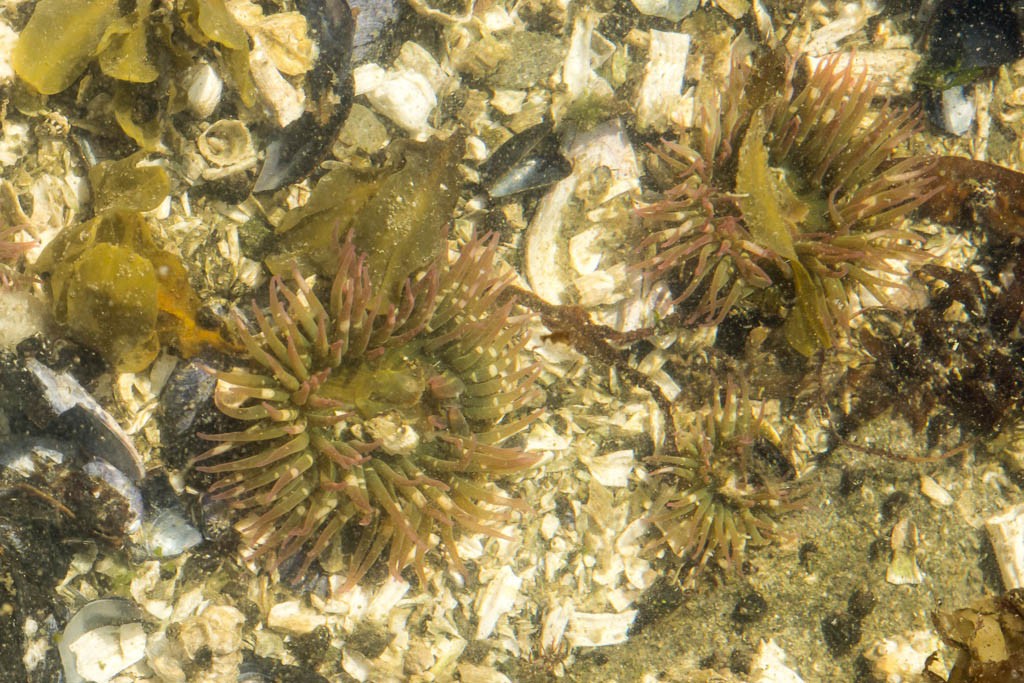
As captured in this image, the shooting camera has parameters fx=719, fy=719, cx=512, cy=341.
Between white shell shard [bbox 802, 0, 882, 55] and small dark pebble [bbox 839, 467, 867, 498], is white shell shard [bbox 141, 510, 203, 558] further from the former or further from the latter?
white shell shard [bbox 802, 0, 882, 55]

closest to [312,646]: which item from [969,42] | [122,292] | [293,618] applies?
[293,618]

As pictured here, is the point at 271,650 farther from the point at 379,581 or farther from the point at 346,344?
the point at 346,344

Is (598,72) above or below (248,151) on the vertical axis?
above

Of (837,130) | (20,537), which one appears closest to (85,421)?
(20,537)

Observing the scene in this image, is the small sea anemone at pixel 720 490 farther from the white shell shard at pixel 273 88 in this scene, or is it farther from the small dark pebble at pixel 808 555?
the white shell shard at pixel 273 88

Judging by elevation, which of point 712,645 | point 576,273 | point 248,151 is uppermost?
point 248,151

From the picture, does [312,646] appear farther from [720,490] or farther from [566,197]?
[566,197]

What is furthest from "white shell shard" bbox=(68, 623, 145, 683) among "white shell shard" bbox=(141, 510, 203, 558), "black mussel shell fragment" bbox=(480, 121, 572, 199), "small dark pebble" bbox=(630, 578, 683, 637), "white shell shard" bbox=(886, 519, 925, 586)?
"white shell shard" bbox=(886, 519, 925, 586)
